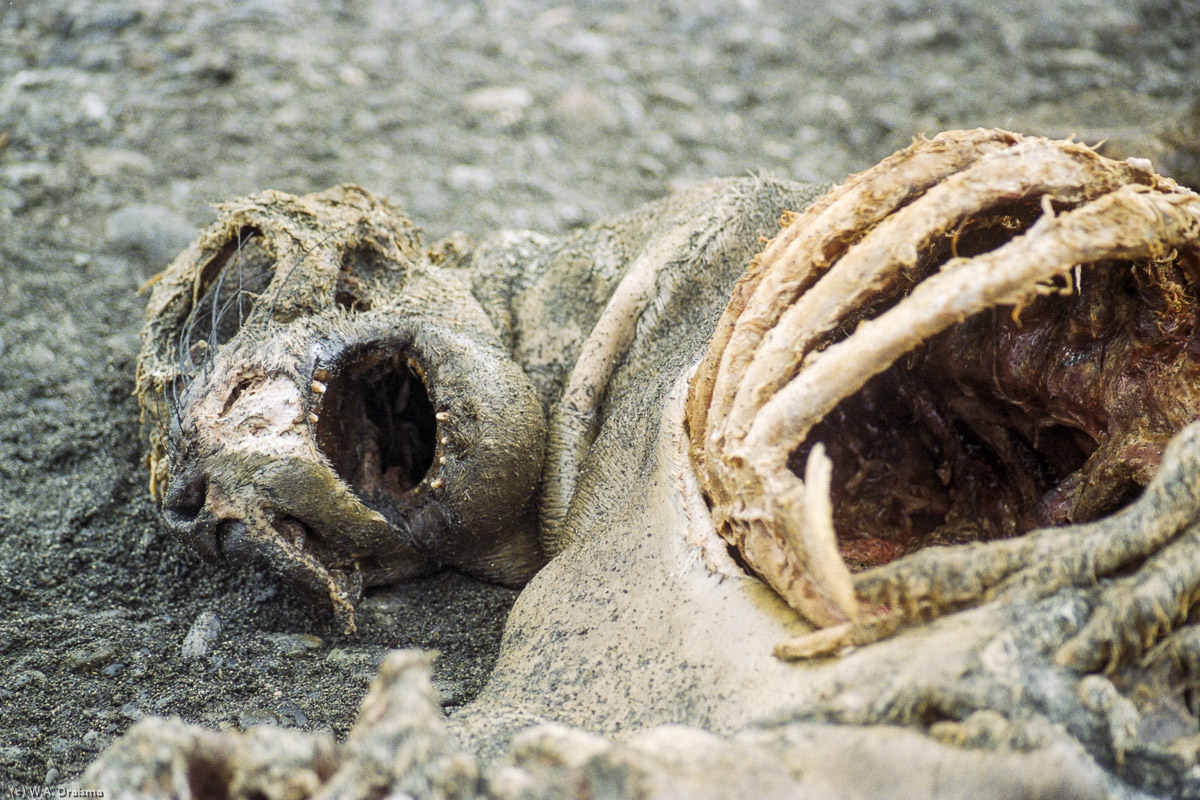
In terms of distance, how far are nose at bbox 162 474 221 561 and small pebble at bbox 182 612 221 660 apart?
0.18m

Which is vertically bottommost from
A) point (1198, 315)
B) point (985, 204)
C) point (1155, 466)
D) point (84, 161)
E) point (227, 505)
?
point (227, 505)

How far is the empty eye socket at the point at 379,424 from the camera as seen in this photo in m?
2.14

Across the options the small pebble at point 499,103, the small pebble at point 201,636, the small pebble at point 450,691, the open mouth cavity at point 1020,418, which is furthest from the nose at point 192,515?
the small pebble at point 499,103

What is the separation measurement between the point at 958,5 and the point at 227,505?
4.48 metres

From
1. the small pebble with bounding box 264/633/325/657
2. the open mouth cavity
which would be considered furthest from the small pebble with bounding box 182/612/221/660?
the open mouth cavity

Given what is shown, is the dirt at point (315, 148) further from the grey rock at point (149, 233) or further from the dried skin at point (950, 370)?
the dried skin at point (950, 370)

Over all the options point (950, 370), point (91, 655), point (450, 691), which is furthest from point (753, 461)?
point (91, 655)

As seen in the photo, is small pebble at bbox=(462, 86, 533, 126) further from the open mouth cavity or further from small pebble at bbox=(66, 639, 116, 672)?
small pebble at bbox=(66, 639, 116, 672)

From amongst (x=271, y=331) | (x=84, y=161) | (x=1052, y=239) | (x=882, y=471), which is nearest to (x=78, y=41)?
(x=84, y=161)

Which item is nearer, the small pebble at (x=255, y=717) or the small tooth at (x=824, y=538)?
the small tooth at (x=824, y=538)

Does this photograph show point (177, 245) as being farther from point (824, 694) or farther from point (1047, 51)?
point (1047, 51)

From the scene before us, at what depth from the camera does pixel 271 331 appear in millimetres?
2057

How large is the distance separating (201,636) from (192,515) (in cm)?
27

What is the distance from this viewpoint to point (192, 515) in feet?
6.66
